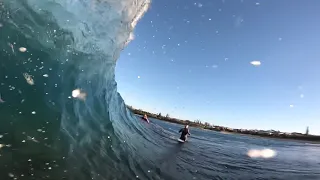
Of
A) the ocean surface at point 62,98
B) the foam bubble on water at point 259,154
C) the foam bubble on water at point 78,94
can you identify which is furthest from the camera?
the foam bubble on water at point 259,154

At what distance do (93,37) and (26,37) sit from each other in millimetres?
3713

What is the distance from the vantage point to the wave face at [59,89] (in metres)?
7.64

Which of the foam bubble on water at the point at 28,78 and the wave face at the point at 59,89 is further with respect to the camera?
the foam bubble on water at the point at 28,78

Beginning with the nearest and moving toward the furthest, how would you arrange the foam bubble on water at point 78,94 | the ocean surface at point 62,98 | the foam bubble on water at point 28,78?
the ocean surface at point 62,98, the foam bubble on water at point 28,78, the foam bubble on water at point 78,94

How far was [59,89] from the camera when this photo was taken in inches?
464

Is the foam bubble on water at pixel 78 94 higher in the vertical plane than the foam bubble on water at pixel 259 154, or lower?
higher

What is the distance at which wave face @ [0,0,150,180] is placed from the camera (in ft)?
25.1

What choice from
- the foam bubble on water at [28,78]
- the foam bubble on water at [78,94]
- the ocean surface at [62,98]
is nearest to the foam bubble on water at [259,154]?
the ocean surface at [62,98]

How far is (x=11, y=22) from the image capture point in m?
10.5

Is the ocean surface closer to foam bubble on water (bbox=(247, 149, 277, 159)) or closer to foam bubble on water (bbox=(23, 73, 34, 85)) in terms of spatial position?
foam bubble on water (bbox=(23, 73, 34, 85))

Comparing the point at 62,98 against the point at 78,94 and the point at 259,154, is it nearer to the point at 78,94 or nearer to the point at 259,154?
the point at 78,94

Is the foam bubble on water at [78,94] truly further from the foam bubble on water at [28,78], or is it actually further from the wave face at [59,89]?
the foam bubble on water at [28,78]

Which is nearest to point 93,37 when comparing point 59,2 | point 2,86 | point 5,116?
point 59,2

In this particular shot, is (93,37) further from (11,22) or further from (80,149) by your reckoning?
(80,149)
